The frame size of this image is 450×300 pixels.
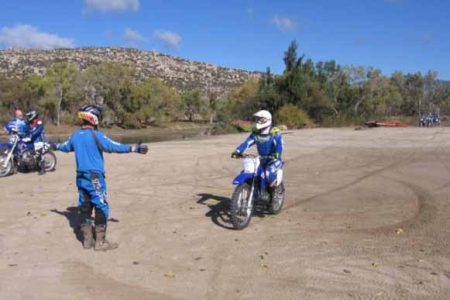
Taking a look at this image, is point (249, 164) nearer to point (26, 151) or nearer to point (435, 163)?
point (26, 151)

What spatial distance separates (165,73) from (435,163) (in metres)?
120

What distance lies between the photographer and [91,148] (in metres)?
7.52

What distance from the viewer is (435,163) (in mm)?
17906

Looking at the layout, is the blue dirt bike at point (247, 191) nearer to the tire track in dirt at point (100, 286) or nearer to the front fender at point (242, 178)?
the front fender at point (242, 178)

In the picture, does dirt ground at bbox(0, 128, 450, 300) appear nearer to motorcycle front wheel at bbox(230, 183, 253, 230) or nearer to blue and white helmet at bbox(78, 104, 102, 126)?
motorcycle front wheel at bbox(230, 183, 253, 230)

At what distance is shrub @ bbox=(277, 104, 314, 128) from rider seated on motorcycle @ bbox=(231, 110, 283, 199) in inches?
1586

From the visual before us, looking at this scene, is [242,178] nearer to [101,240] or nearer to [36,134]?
[101,240]

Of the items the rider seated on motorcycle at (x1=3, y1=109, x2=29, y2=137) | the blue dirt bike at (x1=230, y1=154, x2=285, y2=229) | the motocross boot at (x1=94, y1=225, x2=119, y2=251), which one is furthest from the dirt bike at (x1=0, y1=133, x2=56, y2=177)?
the motocross boot at (x1=94, y1=225, x2=119, y2=251)

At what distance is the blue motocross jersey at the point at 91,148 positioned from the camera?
746 cm

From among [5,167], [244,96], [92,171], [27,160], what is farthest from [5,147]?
[244,96]

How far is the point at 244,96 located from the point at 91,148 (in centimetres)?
7811

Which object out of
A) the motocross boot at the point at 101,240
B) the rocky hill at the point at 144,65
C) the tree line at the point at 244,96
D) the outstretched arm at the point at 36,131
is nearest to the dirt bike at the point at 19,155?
the outstretched arm at the point at 36,131

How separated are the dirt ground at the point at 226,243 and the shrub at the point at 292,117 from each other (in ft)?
115

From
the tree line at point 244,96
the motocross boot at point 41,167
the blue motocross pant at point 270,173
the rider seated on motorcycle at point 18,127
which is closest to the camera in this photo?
the blue motocross pant at point 270,173
